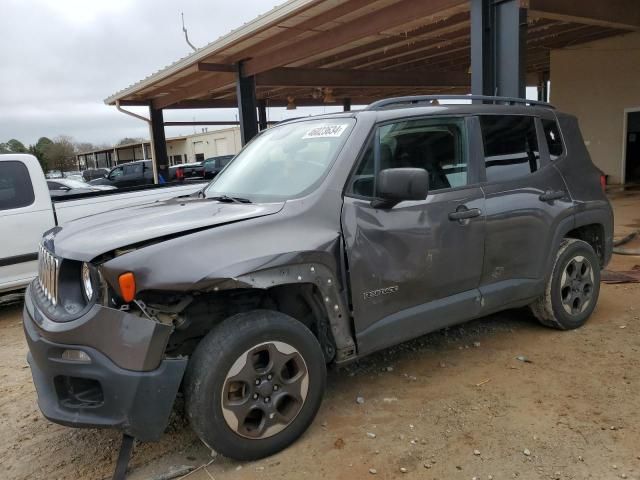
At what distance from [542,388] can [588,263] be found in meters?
1.58

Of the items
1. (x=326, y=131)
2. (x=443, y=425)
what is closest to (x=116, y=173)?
(x=326, y=131)

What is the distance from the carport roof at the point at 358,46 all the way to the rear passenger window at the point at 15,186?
15.4ft

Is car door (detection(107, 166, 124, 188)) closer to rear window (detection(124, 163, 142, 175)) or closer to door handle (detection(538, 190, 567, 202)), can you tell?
rear window (detection(124, 163, 142, 175))

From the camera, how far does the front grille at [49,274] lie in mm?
2811

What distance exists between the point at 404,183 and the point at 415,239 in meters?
0.47

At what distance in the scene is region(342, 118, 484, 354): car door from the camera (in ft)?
10.5

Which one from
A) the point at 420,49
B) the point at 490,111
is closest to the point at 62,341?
the point at 490,111

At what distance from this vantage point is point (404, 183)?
10.0 ft

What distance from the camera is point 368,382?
12.5 feet

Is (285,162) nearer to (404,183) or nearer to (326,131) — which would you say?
(326,131)

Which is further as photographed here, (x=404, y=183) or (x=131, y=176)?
(x=131, y=176)

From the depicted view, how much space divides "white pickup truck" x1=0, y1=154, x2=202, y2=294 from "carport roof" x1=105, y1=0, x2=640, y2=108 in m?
4.60

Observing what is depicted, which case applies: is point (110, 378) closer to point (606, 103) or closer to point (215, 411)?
point (215, 411)

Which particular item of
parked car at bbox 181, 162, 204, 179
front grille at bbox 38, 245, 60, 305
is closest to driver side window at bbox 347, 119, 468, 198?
front grille at bbox 38, 245, 60, 305
